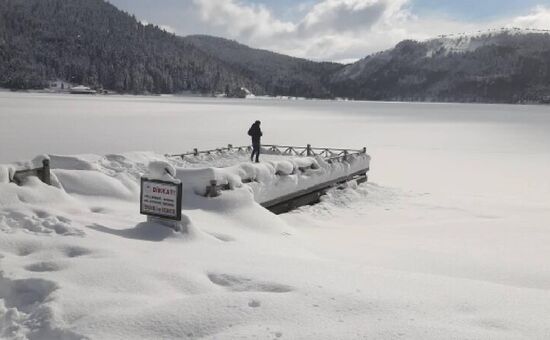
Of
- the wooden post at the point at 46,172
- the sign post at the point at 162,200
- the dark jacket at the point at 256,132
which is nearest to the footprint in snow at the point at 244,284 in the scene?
the sign post at the point at 162,200

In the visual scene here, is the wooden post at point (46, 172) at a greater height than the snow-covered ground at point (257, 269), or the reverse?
the wooden post at point (46, 172)

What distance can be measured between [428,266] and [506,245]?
11.5 feet

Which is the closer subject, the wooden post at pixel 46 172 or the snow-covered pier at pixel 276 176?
the wooden post at pixel 46 172

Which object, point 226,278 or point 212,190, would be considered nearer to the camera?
point 226,278

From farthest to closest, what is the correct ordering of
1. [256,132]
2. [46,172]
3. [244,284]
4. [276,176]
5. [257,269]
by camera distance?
[256,132]
[276,176]
[46,172]
[257,269]
[244,284]

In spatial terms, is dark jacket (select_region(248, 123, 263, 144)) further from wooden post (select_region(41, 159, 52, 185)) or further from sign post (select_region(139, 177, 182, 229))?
sign post (select_region(139, 177, 182, 229))

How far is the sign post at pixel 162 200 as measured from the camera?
7773 mm

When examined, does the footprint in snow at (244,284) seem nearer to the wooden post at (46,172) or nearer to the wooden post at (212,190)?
the wooden post at (212,190)

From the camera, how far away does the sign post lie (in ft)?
25.5

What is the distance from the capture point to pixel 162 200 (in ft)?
25.9

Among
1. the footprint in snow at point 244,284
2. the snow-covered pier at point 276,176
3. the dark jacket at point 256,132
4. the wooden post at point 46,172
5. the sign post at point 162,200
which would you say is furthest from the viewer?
the dark jacket at point 256,132

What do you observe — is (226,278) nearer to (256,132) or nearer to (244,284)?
(244,284)

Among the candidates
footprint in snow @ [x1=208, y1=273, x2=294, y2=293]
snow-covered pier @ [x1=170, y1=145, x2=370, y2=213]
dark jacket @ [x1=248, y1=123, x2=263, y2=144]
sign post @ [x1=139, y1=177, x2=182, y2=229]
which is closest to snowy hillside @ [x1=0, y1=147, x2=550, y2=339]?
footprint in snow @ [x1=208, y1=273, x2=294, y2=293]

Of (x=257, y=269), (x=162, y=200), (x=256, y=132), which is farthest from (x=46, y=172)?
(x=256, y=132)
